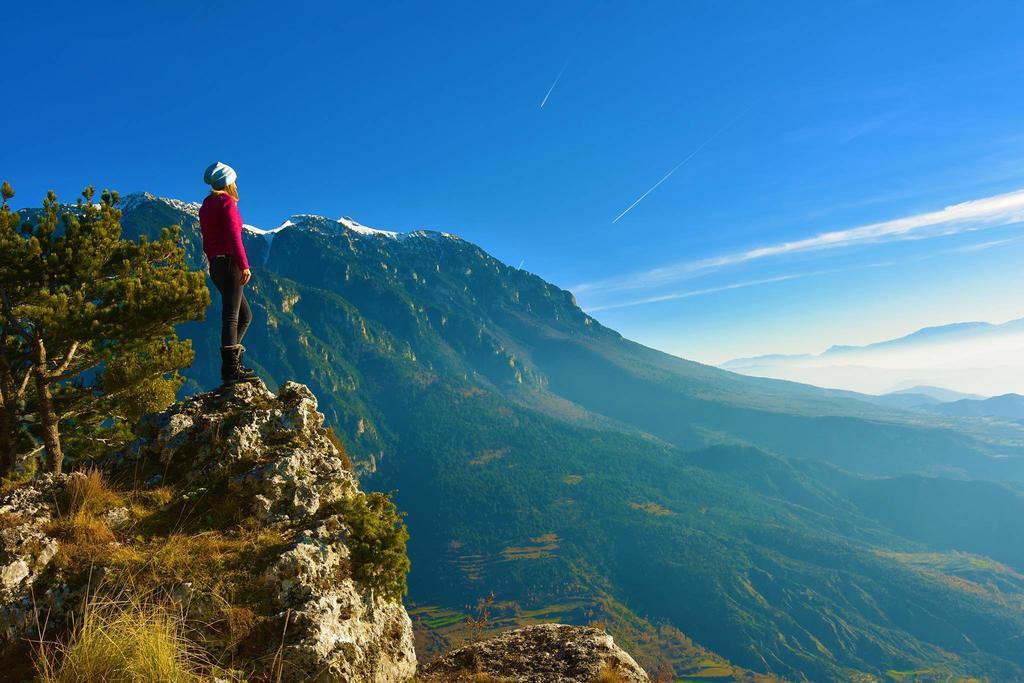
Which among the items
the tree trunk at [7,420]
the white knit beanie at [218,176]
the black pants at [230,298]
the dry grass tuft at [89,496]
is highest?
the white knit beanie at [218,176]

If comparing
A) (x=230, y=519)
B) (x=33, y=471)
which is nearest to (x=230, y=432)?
(x=230, y=519)

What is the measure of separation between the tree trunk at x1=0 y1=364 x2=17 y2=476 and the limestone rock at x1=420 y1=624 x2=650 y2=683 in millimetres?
14437

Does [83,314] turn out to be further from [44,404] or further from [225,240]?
[225,240]

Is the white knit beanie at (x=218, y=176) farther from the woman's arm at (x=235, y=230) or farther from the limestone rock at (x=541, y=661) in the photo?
the limestone rock at (x=541, y=661)

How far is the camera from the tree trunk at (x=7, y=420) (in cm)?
1417

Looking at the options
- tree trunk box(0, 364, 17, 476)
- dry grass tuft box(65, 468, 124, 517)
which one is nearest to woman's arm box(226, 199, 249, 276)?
dry grass tuft box(65, 468, 124, 517)

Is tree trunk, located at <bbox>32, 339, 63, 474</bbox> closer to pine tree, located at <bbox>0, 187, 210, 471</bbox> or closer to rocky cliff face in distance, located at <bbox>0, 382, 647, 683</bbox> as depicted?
pine tree, located at <bbox>0, 187, 210, 471</bbox>

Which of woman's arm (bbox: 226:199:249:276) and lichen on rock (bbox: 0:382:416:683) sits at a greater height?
woman's arm (bbox: 226:199:249:276)

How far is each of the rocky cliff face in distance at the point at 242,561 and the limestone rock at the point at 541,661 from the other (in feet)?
0.12

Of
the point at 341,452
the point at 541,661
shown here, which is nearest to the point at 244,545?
the point at 341,452

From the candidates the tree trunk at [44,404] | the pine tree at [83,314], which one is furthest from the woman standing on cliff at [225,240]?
the tree trunk at [44,404]

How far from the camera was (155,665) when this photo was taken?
4.41 m

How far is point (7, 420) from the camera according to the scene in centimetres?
1433

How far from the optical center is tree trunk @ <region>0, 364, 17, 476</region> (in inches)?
558
